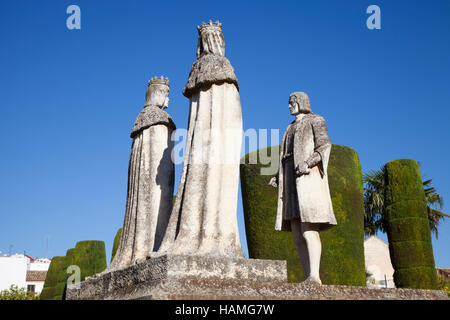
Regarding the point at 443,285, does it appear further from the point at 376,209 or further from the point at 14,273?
the point at 14,273

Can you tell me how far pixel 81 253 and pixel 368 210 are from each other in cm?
1596

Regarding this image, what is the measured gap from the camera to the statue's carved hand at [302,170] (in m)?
7.27

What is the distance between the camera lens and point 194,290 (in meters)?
5.40

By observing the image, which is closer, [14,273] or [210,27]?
[210,27]

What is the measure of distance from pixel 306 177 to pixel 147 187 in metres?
2.96

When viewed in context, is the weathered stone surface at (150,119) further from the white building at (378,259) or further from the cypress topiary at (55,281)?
Result: the white building at (378,259)

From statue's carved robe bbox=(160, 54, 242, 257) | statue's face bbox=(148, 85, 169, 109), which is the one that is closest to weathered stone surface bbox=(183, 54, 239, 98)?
statue's carved robe bbox=(160, 54, 242, 257)

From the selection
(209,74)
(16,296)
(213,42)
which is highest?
(213,42)

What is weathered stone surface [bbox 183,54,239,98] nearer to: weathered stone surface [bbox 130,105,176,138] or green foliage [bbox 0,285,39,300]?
weathered stone surface [bbox 130,105,176,138]

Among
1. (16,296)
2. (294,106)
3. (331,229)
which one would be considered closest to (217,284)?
(294,106)

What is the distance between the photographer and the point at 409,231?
56.8 feet

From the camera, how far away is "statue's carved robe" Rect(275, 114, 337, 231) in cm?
716
